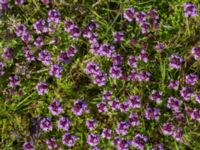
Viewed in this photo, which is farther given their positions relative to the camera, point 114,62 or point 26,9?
point 26,9

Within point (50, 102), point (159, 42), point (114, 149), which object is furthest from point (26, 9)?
point (114, 149)

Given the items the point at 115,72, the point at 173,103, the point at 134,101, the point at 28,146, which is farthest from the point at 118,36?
the point at 28,146

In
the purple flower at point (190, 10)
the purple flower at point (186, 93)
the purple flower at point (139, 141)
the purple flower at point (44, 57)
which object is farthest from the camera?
the purple flower at point (44, 57)

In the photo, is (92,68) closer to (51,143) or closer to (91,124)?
(91,124)

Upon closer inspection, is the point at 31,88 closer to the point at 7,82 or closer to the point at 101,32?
the point at 7,82

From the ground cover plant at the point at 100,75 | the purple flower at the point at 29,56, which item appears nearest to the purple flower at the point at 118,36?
the ground cover plant at the point at 100,75

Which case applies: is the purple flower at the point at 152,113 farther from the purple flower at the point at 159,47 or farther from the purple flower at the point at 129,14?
the purple flower at the point at 129,14
